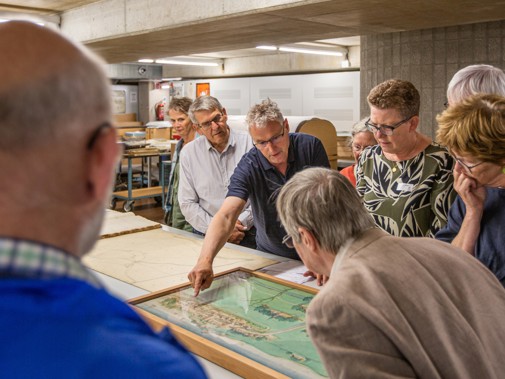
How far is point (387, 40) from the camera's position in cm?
646

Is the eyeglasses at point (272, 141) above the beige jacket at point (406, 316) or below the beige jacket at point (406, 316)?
above

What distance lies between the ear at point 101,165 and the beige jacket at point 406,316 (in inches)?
28.9

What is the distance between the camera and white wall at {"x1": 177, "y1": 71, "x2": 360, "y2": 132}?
Answer: 43.7 feet

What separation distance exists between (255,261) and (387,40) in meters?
4.40

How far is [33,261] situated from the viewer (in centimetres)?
69

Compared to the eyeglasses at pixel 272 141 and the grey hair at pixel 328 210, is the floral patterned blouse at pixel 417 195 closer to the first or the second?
the eyeglasses at pixel 272 141

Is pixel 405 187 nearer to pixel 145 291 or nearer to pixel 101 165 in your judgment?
pixel 145 291

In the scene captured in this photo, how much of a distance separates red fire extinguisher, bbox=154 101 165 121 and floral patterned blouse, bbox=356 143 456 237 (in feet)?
51.0

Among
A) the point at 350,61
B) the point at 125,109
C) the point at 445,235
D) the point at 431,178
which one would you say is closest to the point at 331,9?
the point at 431,178

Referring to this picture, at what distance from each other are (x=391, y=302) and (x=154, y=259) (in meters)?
1.88

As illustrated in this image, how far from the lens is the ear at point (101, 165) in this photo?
2.47 feet

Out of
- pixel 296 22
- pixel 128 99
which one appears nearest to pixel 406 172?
pixel 296 22

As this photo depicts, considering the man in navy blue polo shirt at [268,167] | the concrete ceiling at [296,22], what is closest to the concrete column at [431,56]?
the concrete ceiling at [296,22]

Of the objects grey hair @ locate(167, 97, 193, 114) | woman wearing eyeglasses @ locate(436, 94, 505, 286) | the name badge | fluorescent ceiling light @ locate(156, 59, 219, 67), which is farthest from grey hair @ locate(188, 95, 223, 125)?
fluorescent ceiling light @ locate(156, 59, 219, 67)
